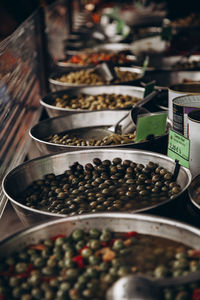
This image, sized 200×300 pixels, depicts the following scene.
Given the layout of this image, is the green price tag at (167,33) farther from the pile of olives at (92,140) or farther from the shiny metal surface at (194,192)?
the shiny metal surface at (194,192)

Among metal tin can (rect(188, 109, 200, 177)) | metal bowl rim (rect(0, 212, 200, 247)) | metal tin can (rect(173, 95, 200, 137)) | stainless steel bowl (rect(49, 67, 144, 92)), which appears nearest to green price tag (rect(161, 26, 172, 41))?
stainless steel bowl (rect(49, 67, 144, 92))

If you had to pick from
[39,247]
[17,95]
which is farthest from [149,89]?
[39,247]

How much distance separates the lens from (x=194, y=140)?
178cm

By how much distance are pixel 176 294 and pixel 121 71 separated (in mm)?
2742

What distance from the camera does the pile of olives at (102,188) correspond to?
1679mm

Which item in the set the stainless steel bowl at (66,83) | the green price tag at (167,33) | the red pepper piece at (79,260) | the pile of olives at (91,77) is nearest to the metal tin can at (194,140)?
the red pepper piece at (79,260)

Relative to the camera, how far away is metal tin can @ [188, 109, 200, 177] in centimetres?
176

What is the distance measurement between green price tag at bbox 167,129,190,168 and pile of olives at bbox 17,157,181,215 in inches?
3.1

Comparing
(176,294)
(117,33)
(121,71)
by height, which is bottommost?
(117,33)

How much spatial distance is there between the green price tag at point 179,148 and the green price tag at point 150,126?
0.23 metres

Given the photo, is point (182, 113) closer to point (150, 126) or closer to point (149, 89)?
point (150, 126)

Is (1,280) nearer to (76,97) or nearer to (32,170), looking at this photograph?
(32,170)

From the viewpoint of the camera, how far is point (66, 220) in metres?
1.39

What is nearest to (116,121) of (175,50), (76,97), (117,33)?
(76,97)
